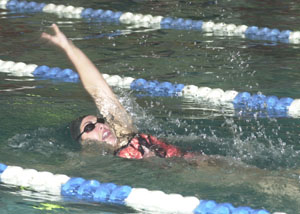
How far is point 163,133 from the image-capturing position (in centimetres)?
493

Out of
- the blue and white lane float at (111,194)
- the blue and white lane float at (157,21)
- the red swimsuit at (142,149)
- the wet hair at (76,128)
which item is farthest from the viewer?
the blue and white lane float at (157,21)

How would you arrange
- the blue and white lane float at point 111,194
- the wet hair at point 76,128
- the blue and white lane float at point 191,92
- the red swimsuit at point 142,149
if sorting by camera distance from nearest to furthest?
the blue and white lane float at point 111,194 → the red swimsuit at point 142,149 → the wet hair at point 76,128 → the blue and white lane float at point 191,92

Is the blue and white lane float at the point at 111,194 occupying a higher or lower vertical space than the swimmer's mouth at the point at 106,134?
lower

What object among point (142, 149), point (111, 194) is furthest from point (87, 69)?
point (111, 194)

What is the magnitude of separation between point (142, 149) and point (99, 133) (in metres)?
0.31

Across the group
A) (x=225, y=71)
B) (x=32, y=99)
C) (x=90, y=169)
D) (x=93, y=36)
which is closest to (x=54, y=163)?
(x=90, y=169)

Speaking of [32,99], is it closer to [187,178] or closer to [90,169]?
[90,169]

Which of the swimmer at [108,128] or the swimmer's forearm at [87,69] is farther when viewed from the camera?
the swimmer's forearm at [87,69]

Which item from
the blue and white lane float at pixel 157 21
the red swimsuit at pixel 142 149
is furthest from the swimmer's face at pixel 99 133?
the blue and white lane float at pixel 157 21

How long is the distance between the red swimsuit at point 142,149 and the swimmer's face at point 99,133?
101mm

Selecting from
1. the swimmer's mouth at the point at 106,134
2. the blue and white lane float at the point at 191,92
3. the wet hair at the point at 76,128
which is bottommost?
the swimmer's mouth at the point at 106,134

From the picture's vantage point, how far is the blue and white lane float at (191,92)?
5492mm

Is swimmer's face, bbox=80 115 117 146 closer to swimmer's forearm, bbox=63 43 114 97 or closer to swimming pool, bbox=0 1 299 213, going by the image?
swimming pool, bbox=0 1 299 213

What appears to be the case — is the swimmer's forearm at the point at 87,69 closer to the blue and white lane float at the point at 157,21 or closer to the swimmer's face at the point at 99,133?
the swimmer's face at the point at 99,133
